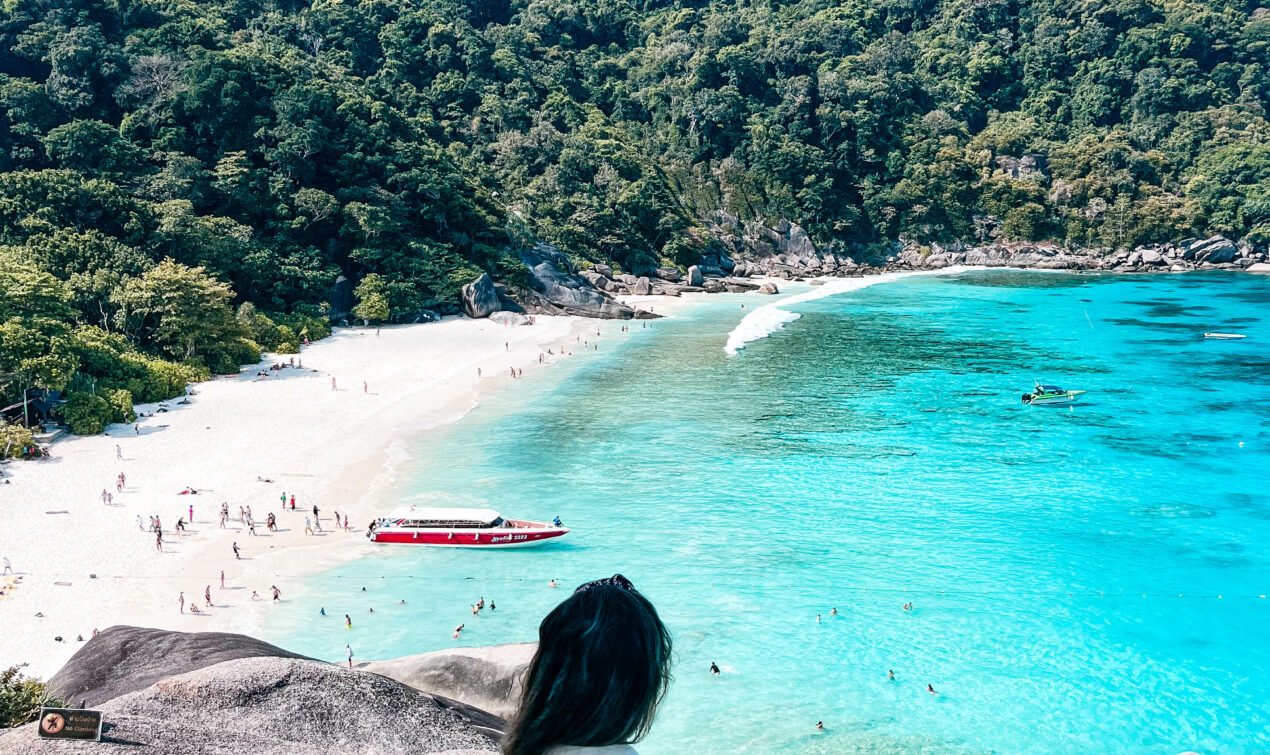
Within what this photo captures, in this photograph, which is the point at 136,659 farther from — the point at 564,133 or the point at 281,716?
the point at 564,133

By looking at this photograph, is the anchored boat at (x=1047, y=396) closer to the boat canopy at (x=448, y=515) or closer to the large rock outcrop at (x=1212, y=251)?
the boat canopy at (x=448, y=515)

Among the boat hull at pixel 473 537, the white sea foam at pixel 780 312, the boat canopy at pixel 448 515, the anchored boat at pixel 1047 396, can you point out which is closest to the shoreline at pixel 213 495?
the boat hull at pixel 473 537

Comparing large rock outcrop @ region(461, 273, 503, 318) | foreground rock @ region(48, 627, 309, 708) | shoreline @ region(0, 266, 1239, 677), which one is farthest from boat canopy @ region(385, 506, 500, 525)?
large rock outcrop @ region(461, 273, 503, 318)

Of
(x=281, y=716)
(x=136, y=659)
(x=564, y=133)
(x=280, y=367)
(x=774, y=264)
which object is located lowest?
(x=136, y=659)

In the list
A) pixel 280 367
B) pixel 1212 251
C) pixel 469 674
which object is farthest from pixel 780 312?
pixel 1212 251

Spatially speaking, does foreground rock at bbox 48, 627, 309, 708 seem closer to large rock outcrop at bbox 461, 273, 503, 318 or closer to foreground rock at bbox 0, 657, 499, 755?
foreground rock at bbox 0, 657, 499, 755

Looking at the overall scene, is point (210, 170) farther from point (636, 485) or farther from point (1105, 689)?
point (1105, 689)
